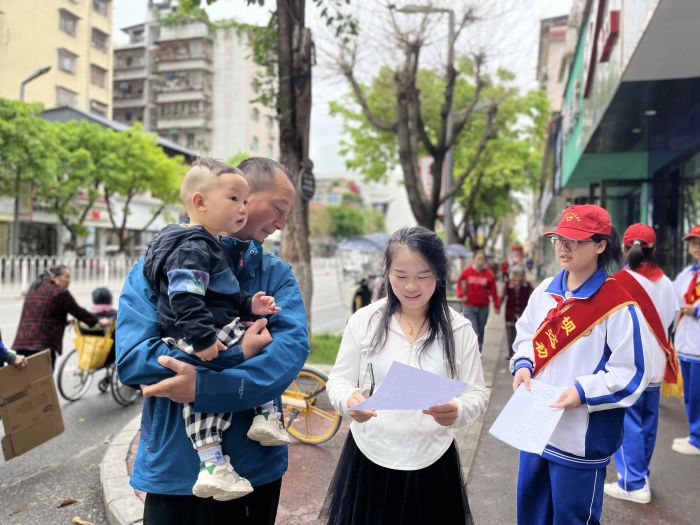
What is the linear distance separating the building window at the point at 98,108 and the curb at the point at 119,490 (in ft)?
135

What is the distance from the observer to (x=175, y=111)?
2297 inches

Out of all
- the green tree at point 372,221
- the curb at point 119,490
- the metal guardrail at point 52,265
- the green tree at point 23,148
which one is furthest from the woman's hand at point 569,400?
the green tree at point 372,221

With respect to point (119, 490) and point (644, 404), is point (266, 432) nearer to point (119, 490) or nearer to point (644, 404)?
point (119, 490)

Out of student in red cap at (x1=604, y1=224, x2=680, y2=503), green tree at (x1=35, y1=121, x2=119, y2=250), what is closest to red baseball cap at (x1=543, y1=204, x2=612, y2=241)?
student in red cap at (x1=604, y1=224, x2=680, y2=503)

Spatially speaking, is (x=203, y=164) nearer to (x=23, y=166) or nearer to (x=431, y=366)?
(x=431, y=366)

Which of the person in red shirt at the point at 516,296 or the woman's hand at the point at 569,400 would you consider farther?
the person in red shirt at the point at 516,296

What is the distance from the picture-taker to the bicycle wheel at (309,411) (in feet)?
16.2

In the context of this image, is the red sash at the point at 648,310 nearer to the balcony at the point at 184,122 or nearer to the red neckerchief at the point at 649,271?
the red neckerchief at the point at 649,271

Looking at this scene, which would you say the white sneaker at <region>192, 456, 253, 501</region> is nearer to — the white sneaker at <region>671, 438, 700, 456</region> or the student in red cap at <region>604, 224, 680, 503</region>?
the student in red cap at <region>604, 224, 680, 503</region>

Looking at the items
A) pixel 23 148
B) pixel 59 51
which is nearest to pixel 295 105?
pixel 23 148

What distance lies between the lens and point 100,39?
40.4 metres

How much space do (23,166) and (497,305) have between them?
Result: 19658 mm

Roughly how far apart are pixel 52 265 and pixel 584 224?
19.1 m

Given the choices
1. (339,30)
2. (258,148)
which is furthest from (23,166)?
(258,148)
